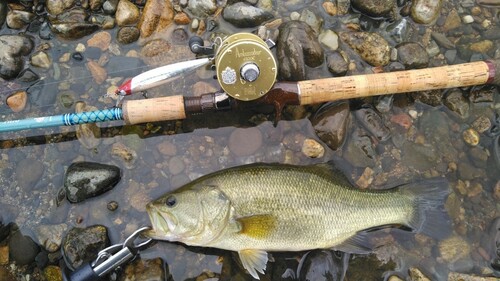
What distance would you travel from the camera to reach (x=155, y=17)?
163 inches

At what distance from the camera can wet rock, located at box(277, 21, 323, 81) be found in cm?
387

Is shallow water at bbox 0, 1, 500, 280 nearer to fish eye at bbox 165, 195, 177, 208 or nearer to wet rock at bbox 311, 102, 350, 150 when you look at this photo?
wet rock at bbox 311, 102, 350, 150

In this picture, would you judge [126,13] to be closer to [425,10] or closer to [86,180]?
[86,180]

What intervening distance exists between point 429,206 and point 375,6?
76.3 inches

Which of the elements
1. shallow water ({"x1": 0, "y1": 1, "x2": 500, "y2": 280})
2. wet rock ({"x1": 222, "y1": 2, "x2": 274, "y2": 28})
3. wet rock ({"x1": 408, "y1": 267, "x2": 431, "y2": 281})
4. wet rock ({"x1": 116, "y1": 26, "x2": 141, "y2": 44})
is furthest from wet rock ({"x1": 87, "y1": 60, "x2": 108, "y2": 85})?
wet rock ({"x1": 408, "y1": 267, "x2": 431, "y2": 281})

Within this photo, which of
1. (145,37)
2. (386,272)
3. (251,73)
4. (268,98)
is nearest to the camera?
(251,73)

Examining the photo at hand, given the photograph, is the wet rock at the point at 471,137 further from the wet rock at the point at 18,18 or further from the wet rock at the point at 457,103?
the wet rock at the point at 18,18

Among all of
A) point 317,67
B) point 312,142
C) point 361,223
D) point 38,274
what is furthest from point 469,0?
point 38,274

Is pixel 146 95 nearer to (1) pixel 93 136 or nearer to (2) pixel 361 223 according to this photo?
(1) pixel 93 136

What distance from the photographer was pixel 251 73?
324cm

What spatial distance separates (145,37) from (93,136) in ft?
3.49

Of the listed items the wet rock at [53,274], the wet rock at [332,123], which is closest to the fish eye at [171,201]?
the wet rock at [53,274]

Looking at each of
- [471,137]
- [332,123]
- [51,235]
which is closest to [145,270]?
[51,235]

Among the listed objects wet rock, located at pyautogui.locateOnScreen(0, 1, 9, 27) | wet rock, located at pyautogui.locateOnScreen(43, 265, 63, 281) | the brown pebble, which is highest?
wet rock, located at pyautogui.locateOnScreen(0, 1, 9, 27)
